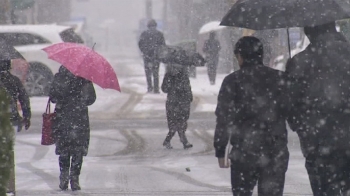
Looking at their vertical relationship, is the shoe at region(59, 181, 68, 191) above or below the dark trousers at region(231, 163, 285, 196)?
below

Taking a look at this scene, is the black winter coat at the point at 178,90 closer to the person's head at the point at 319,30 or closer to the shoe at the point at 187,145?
the shoe at the point at 187,145

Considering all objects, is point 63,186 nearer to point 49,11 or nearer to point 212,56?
point 212,56

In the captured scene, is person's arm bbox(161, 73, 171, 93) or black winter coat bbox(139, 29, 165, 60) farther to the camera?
black winter coat bbox(139, 29, 165, 60)

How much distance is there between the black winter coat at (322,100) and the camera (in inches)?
239

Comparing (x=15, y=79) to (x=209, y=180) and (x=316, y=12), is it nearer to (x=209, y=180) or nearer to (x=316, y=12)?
(x=209, y=180)

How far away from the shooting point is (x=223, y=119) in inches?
226

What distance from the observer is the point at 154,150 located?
1271 cm

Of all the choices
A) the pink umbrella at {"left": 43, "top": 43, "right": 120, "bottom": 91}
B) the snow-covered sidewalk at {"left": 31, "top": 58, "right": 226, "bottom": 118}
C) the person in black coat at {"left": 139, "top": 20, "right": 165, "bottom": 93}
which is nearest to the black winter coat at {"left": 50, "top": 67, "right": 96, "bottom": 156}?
the pink umbrella at {"left": 43, "top": 43, "right": 120, "bottom": 91}

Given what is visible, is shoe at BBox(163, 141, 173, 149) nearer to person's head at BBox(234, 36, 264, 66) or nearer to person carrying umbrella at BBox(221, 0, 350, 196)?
person carrying umbrella at BBox(221, 0, 350, 196)

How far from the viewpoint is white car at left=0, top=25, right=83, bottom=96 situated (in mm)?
20484

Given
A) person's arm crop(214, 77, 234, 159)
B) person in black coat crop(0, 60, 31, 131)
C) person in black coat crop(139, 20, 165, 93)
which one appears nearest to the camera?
person's arm crop(214, 77, 234, 159)

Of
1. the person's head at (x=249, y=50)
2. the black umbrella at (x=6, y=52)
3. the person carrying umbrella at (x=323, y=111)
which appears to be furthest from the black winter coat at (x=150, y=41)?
the person's head at (x=249, y=50)

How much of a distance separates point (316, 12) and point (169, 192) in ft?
11.0

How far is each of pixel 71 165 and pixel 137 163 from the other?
237cm
